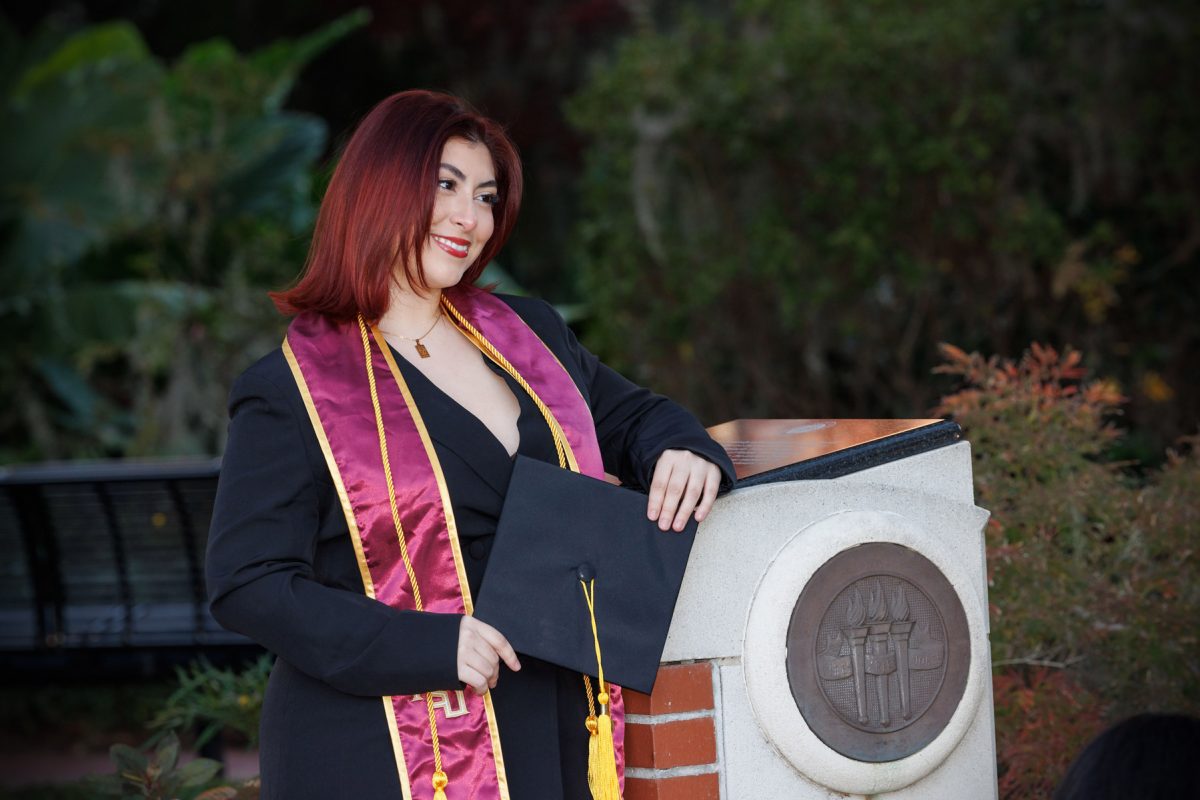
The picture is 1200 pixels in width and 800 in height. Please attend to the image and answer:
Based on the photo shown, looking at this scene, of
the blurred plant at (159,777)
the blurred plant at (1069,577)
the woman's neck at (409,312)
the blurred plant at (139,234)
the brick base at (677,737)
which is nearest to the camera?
the woman's neck at (409,312)

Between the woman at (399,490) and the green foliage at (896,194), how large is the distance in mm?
5447

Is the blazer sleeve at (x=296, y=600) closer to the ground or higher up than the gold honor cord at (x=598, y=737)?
higher up

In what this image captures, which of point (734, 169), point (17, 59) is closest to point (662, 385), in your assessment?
point (734, 169)

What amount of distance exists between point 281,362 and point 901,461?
1287 mm

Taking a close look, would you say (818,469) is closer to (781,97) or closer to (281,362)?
(281,362)

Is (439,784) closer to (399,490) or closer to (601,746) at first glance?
(601,746)

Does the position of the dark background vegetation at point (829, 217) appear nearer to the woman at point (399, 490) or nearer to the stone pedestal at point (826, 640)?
the stone pedestal at point (826, 640)

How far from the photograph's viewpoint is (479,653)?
232 centimetres

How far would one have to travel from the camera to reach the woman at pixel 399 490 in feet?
7.54

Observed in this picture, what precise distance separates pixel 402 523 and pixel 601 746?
1.70ft

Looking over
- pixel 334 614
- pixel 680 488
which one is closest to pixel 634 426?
pixel 680 488

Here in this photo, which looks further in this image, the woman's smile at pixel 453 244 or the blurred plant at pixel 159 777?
the blurred plant at pixel 159 777

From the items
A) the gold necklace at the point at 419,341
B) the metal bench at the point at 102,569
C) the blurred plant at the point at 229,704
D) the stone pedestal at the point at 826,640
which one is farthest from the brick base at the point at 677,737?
the metal bench at the point at 102,569

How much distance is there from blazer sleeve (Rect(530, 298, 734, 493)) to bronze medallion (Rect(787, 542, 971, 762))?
1.16ft
